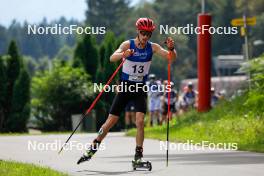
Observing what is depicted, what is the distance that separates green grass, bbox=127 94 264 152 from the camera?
19273 millimetres

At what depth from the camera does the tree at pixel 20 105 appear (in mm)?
37469

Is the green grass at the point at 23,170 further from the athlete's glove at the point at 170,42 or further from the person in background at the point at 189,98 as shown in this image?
the person in background at the point at 189,98

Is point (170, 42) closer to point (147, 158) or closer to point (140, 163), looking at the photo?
point (140, 163)

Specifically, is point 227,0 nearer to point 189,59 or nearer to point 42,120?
point 189,59

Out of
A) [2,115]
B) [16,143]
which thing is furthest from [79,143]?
[2,115]

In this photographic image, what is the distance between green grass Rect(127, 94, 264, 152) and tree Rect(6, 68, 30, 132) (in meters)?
12.5

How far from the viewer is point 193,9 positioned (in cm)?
11156

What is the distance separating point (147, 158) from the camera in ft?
51.2

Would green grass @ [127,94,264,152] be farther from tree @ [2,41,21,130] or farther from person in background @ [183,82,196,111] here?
tree @ [2,41,21,130]

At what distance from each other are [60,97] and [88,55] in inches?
135

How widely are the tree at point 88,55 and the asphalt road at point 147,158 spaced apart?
74.5 feet

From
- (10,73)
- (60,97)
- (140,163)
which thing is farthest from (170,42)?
(60,97)

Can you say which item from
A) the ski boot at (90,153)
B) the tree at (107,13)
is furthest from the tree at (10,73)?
the tree at (107,13)

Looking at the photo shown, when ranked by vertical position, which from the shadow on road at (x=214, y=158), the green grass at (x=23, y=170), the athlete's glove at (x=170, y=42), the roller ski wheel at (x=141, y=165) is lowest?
the green grass at (x=23, y=170)
